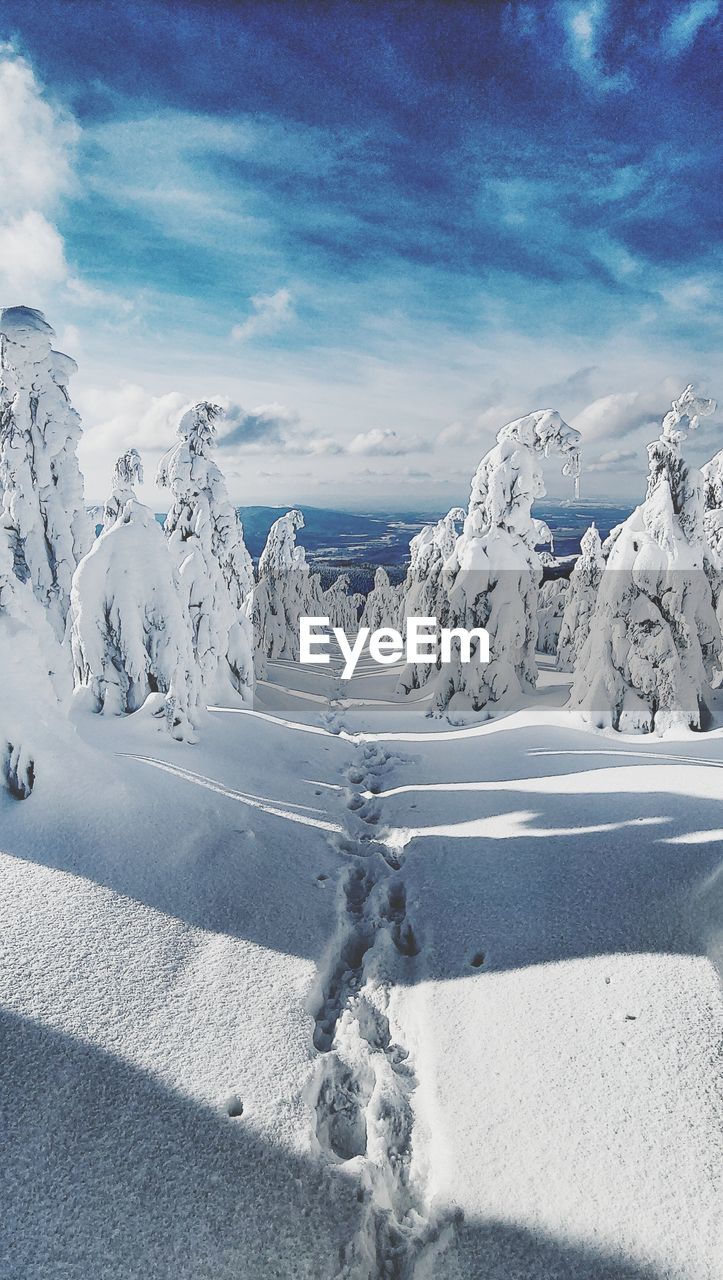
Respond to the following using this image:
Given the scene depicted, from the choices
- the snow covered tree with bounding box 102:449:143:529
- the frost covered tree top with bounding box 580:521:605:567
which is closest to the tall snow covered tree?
the snow covered tree with bounding box 102:449:143:529

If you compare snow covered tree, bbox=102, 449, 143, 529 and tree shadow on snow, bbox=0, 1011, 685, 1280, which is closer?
tree shadow on snow, bbox=0, 1011, 685, 1280

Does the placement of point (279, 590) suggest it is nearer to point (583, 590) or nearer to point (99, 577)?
point (583, 590)

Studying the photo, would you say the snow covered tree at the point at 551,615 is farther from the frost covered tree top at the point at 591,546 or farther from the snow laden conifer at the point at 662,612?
the snow laden conifer at the point at 662,612

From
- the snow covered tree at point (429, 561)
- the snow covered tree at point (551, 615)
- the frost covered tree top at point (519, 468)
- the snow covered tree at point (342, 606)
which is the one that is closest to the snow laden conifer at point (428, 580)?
the snow covered tree at point (429, 561)

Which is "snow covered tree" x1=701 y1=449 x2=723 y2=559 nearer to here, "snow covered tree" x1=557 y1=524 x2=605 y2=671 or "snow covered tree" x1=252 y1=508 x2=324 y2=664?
"snow covered tree" x1=557 y1=524 x2=605 y2=671

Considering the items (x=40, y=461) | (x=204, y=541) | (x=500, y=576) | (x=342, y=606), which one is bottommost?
(x=342, y=606)

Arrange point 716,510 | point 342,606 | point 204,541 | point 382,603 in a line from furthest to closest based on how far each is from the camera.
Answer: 1. point 342,606
2. point 382,603
3. point 716,510
4. point 204,541

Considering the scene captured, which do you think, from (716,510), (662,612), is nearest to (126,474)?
(662,612)
